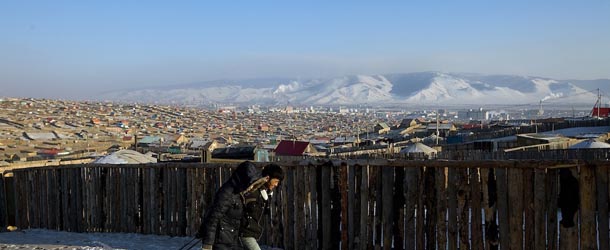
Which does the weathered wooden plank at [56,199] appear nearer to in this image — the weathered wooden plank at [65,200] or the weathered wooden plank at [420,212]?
the weathered wooden plank at [65,200]

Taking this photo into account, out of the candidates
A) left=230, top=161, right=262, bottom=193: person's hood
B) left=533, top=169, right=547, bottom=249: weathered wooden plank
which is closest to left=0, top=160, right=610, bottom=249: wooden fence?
left=533, top=169, right=547, bottom=249: weathered wooden plank

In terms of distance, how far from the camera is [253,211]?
700cm

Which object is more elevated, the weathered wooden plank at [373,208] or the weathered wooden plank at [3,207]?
the weathered wooden plank at [373,208]

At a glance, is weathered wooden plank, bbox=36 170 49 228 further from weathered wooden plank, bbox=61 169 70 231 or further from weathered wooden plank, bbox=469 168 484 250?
weathered wooden plank, bbox=469 168 484 250

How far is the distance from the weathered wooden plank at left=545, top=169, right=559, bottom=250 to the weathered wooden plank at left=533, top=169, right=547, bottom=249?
44mm

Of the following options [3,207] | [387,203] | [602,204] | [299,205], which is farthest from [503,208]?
[3,207]

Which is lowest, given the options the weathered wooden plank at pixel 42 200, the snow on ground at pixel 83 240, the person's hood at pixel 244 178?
the snow on ground at pixel 83 240

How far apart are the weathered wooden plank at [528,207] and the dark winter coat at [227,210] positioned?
10.1 feet

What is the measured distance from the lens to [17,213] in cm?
1363

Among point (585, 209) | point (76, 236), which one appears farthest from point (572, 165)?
point (76, 236)

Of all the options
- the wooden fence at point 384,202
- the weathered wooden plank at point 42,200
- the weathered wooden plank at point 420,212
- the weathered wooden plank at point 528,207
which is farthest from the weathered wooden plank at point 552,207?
the weathered wooden plank at point 42,200

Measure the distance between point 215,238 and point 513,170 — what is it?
3464 mm

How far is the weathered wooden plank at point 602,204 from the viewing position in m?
7.18

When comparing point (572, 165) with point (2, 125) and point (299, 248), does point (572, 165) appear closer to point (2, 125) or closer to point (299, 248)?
point (299, 248)
